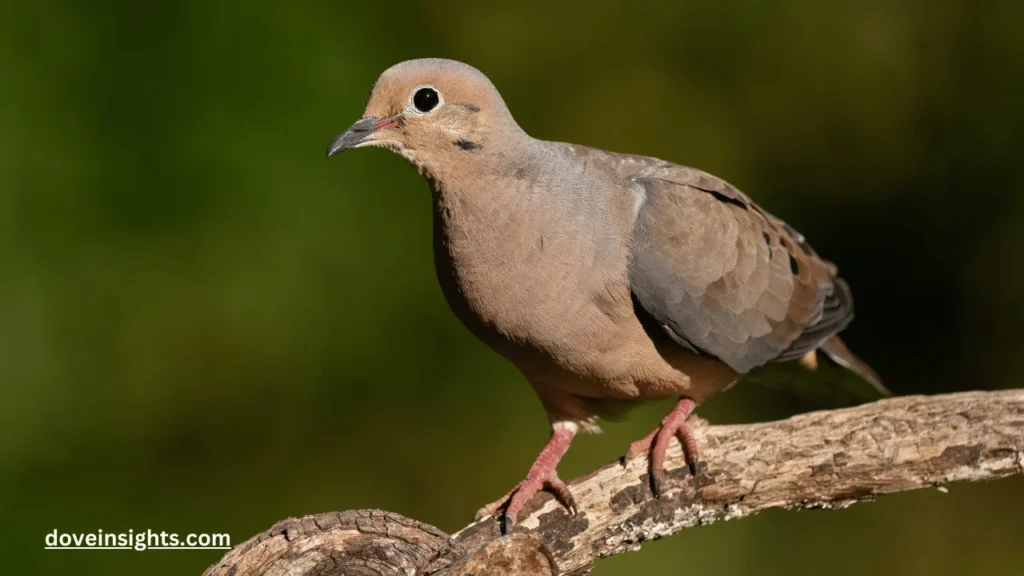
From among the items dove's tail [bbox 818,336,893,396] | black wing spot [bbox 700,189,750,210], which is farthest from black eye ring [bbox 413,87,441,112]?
dove's tail [bbox 818,336,893,396]

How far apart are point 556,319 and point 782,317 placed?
913 mm

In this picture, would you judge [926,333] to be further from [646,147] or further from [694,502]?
[694,502]

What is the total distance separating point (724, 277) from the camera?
3025mm

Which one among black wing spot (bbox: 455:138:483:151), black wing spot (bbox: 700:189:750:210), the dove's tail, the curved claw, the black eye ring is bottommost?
→ the curved claw

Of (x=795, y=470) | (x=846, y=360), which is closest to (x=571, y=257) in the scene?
(x=795, y=470)

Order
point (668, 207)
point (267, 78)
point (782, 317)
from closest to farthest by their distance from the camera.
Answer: point (668, 207) → point (782, 317) → point (267, 78)

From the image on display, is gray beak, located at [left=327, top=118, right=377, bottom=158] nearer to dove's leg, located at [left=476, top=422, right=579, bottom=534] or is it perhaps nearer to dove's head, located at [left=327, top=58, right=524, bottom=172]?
dove's head, located at [left=327, top=58, right=524, bottom=172]

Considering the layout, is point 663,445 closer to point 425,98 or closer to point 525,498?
point 525,498

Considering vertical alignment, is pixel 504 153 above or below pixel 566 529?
above

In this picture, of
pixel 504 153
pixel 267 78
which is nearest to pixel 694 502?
pixel 504 153

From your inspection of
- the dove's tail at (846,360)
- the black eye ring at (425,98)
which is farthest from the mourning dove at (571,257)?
the dove's tail at (846,360)

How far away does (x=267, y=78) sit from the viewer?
14.0ft

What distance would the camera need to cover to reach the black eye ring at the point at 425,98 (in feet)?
8.53

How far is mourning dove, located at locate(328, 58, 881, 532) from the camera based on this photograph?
262cm
